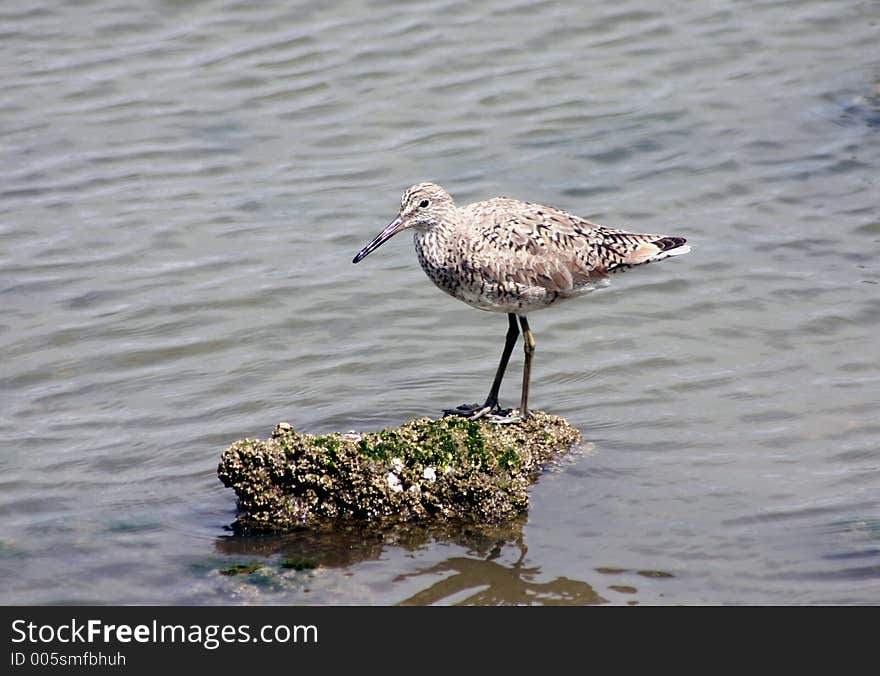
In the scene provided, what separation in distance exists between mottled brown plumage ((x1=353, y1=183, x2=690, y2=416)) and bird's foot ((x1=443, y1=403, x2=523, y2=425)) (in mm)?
13

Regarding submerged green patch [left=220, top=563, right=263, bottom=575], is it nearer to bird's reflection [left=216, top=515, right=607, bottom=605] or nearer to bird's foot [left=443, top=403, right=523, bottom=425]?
bird's reflection [left=216, top=515, right=607, bottom=605]

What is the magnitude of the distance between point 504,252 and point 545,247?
269 mm

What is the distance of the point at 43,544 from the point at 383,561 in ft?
5.66

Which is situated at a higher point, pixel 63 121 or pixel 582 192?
pixel 63 121

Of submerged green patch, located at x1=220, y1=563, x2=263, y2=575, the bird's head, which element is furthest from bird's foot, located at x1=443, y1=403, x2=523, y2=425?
submerged green patch, located at x1=220, y1=563, x2=263, y2=575

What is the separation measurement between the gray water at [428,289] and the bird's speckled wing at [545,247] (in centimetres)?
93

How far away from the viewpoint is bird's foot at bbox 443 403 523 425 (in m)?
7.09

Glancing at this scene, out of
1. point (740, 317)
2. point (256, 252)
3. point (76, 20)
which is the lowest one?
point (740, 317)

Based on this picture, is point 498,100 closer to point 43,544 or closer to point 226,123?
point 226,123

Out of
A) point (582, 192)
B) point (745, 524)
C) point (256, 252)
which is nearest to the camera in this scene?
point (745, 524)

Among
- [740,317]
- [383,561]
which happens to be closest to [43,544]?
[383,561]

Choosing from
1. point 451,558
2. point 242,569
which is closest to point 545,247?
point 451,558

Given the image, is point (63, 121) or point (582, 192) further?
point (63, 121)

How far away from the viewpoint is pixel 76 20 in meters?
12.9
